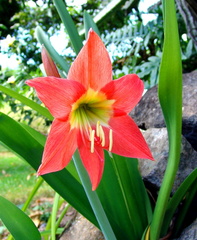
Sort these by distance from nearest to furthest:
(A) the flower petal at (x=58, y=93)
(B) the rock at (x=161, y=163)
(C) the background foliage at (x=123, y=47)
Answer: (A) the flower petal at (x=58, y=93)
(B) the rock at (x=161, y=163)
(C) the background foliage at (x=123, y=47)

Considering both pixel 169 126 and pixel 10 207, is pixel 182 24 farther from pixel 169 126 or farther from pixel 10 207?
pixel 10 207

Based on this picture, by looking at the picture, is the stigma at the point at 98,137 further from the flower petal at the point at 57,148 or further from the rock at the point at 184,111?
the rock at the point at 184,111

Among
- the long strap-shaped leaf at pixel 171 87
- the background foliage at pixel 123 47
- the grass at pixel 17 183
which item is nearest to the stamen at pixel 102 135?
the long strap-shaped leaf at pixel 171 87

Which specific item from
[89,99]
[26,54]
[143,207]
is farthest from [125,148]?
[26,54]

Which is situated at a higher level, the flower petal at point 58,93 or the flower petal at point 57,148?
the flower petal at point 58,93

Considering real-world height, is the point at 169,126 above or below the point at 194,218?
above

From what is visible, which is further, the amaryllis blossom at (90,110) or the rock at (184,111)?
the rock at (184,111)
